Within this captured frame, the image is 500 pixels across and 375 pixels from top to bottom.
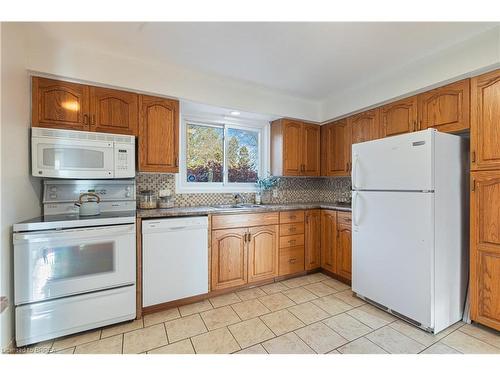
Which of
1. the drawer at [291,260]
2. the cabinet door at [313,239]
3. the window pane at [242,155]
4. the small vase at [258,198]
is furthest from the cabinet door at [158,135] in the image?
the cabinet door at [313,239]

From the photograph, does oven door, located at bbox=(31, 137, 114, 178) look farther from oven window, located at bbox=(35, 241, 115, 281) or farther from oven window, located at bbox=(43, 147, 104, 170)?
oven window, located at bbox=(35, 241, 115, 281)

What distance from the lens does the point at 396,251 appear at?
2.07m

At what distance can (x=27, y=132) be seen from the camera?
1.90 meters

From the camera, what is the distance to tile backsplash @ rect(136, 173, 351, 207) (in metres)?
2.73

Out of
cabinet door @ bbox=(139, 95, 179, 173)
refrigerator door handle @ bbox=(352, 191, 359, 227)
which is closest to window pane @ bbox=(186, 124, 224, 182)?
cabinet door @ bbox=(139, 95, 179, 173)

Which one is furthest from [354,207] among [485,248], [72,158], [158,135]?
[72,158]

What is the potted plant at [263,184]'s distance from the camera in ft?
11.2

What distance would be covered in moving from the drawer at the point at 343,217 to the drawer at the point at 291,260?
610 mm

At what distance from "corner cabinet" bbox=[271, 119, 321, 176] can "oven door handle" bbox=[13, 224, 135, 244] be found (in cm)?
210

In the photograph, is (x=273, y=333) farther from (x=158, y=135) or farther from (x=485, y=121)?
(x=485, y=121)

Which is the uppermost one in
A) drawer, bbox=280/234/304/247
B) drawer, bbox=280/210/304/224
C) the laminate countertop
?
the laminate countertop

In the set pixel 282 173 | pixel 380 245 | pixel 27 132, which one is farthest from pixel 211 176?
pixel 380 245

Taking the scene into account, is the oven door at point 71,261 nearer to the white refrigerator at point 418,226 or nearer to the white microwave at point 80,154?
the white microwave at point 80,154
